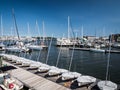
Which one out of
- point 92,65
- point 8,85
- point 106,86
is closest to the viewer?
point 106,86

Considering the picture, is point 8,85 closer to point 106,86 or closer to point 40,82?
point 40,82

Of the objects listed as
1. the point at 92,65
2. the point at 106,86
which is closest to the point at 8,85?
the point at 106,86

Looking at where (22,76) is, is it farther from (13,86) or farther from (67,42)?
(67,42)

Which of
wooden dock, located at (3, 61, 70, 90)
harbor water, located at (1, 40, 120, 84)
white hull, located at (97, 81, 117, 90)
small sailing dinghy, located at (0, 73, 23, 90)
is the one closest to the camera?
white hull, located at (97, 81, 117, 90)

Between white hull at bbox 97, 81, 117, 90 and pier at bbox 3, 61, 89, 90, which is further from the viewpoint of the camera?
pier at bbox 3, 61, 89, 90

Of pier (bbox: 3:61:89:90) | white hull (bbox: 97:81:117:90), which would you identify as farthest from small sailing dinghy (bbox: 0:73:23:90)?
white hull (bbox: 97:81:117:90)

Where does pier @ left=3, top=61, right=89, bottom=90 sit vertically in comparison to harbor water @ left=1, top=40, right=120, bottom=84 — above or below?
above

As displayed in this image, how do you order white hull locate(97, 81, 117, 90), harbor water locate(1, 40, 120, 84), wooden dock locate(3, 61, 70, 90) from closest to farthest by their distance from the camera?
white hull locate(97, 81, 117, 90) → wooden dock locate(3, 61, 70, 90) → harbor water locate(1, 40, 120, 84)

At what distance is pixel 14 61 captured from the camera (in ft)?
89.7

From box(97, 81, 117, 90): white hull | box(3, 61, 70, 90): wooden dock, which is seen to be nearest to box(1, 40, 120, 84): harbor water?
box(97, 81, 117, 90): white hull

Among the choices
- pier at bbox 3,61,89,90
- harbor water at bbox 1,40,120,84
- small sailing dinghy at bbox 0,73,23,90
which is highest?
small sailing dinghy at bbox 0,73,23,90

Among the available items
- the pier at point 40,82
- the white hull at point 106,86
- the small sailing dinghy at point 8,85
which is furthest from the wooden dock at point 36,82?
the white hull at point 106,86

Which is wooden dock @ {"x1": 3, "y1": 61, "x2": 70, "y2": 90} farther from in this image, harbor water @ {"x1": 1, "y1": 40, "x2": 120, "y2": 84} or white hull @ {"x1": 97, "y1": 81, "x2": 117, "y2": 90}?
harbor water @ {"x1": 1, "y1": 40, "x2": 120, "y2": 84}

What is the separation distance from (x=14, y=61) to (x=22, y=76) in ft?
33.8
